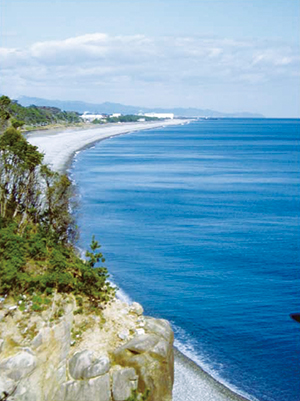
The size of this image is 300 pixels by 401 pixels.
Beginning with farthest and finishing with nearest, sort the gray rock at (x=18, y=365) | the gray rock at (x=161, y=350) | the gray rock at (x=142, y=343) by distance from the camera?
the gray rock at (x=161, y=350), the gray rock at (x=142, y=343), the gray rock at (x=18, y=365)

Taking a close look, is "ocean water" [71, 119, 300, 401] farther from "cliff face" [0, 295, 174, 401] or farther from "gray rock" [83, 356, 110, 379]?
"gray rock" [83, 356, 110, 379]

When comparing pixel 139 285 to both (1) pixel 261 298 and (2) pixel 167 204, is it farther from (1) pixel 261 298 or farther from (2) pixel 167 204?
(2) pixel 167 204

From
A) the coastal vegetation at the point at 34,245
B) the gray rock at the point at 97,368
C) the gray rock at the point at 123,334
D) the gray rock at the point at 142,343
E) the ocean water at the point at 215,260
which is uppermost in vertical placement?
the coastal vegetation at the point at 34,245

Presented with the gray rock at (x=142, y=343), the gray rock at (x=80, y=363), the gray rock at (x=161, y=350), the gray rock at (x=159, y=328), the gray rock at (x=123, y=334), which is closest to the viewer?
the gray rock at (x=80, y=363)

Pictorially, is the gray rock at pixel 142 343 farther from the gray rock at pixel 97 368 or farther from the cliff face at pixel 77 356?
the gray rock at pixel 97 368

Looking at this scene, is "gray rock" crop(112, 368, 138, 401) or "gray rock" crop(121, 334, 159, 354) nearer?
"gray rock" crop(112, 368, 138, 401)

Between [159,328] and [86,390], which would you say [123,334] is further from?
[86,390]

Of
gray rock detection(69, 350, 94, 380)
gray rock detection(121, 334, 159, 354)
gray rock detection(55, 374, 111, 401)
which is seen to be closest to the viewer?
gray rock detection(55, 374, 111, 401)

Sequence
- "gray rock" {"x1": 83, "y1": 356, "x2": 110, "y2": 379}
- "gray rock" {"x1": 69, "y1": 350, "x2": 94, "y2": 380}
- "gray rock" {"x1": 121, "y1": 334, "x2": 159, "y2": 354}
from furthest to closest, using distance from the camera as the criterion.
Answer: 1. "gray rock" {"x1": 121, "y1": 334, "x2": 159, "y2": 354}
2. "gray rock" {"x1": 69, "y1": 350, "x2": 94, "y2": 380}
3. "gray rock" {"x1": 83, "y1": 356, "x2": 110, "y2": 379}

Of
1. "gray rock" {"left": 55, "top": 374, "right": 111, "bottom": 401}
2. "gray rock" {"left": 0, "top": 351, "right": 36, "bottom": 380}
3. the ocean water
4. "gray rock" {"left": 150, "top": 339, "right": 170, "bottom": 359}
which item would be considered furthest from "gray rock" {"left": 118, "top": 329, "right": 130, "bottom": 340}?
the ocean water

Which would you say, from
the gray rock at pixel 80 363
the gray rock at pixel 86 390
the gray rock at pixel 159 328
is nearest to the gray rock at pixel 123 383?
the gray rock at pixel 86 390
